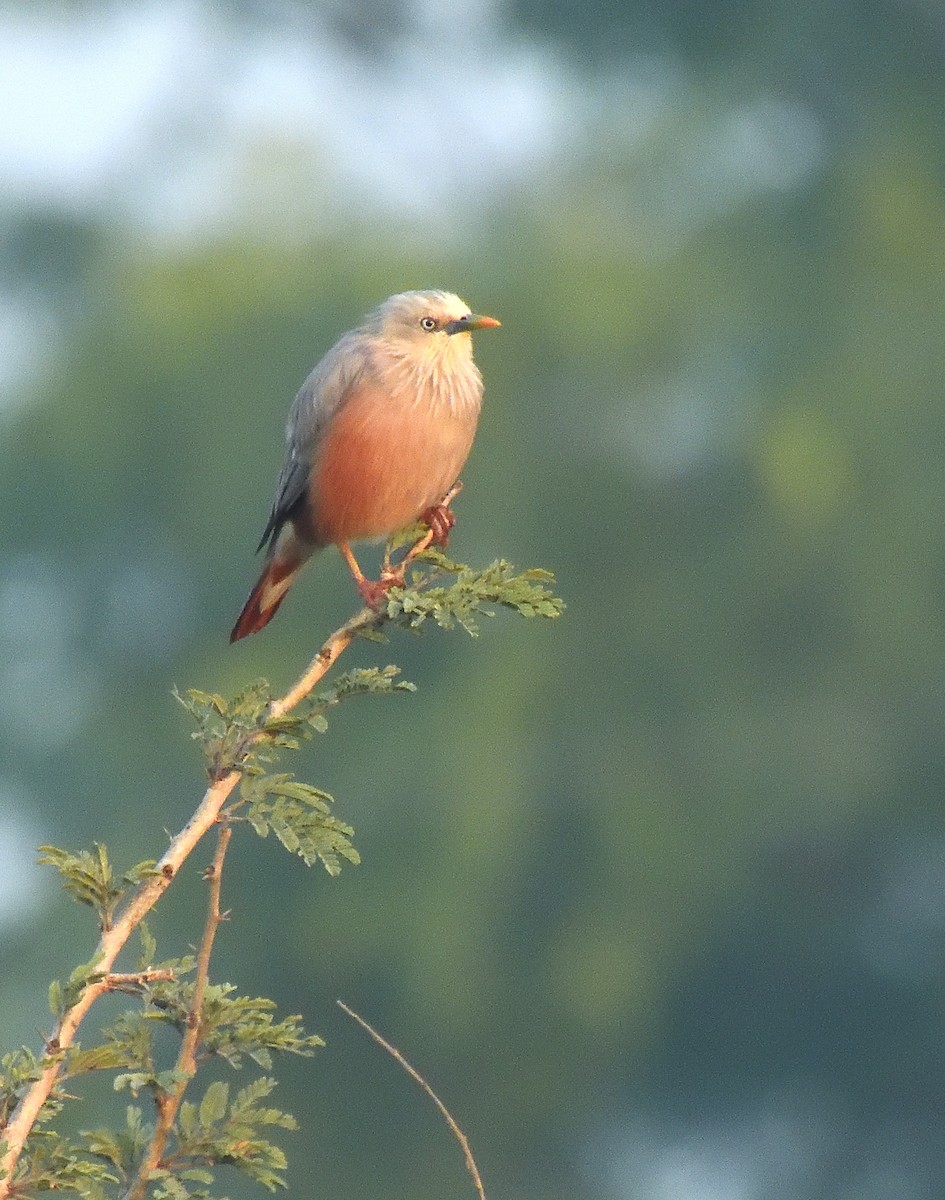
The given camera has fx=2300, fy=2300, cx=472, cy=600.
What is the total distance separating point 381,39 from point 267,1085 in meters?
18.8

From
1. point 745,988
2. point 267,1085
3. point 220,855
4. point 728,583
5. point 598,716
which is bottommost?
point 267,1085

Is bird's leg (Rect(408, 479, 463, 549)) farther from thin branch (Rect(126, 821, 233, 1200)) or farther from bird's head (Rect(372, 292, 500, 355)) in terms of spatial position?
thin branch (Rect(126, 821, 233, 1200))

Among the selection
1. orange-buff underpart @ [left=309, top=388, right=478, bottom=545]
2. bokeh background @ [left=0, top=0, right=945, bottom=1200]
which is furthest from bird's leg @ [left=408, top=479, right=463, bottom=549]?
bokeh background @ [left=0, top=0, right=945, bottom=1200]

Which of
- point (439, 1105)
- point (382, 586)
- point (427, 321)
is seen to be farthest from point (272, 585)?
point (439, 1105)

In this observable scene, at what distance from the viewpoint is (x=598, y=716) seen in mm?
15633

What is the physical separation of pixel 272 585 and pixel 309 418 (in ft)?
1.74

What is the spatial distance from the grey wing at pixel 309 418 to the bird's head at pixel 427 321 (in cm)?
9

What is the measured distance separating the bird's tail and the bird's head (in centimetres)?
57

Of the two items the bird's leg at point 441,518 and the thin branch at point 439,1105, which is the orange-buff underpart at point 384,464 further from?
the thin branch at point 439,1105

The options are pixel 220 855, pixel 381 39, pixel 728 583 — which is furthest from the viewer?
pixel 381 39

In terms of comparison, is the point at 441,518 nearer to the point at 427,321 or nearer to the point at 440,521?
the point at 440,521

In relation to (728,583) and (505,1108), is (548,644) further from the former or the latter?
(505,1108)

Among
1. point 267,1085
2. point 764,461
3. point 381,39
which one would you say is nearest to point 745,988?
point 764,461

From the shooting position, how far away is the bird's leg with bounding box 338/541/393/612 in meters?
3.02
